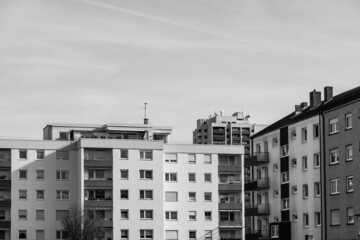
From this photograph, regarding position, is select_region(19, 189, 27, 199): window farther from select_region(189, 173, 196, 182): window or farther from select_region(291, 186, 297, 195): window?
select_region(291, 186, 297, 195): window

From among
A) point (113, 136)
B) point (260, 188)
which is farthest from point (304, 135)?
point (113, 136)

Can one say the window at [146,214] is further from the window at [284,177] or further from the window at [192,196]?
the window at [284,177]

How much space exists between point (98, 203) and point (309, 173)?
45631mm

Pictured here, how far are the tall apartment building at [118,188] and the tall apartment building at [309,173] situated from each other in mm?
29774

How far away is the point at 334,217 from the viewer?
81938 millimetres

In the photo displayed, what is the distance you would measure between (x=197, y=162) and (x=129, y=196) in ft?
41.4

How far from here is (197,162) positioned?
440 ft

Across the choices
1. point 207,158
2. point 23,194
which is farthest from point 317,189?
point 23,194

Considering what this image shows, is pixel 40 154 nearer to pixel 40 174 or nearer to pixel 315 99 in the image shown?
pixel 40 174

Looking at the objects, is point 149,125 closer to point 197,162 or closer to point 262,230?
point 197,162

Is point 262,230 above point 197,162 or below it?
below

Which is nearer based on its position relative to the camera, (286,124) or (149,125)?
(286,124)

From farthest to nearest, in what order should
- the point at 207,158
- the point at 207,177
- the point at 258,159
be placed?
the point at 207,158 → the point at 207,177 → the point at 258,159

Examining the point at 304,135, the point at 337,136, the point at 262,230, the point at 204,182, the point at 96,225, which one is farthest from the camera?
the point at 204,182
